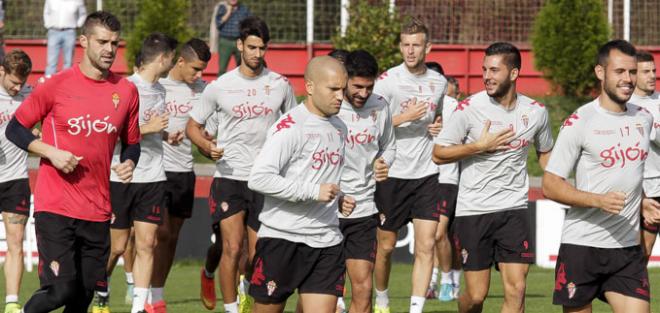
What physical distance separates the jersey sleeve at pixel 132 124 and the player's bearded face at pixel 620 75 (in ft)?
10.9

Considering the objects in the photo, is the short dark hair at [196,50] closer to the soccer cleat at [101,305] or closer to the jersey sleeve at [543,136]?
the soccer cleat at [101,305]

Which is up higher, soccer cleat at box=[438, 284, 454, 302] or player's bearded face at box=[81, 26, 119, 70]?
player's bearded face at box=[81, 26, 119, 70]

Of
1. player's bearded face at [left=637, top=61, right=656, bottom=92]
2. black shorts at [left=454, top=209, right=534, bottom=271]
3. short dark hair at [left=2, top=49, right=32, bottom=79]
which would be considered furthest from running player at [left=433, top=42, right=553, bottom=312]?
short dark hair at [left=2, top=49, right=32, bottom=79]

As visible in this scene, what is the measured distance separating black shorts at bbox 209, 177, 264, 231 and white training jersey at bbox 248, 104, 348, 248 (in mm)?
3245

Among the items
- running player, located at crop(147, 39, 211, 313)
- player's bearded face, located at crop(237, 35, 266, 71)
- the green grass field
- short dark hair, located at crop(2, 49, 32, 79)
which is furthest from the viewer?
the green grass field

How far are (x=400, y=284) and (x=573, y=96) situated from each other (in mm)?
8667

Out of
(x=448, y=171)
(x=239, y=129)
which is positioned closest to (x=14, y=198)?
(x=239, y=129)

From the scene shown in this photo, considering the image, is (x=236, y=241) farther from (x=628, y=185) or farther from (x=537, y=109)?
(x=628, y=185)

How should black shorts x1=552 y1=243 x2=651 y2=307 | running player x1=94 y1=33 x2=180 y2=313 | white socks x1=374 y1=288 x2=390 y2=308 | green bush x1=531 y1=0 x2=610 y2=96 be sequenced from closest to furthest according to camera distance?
black shorts x1=552 y1=243 x2=651 y2=307
running player x1=94 y1=33 x2=180 y2=313
white socks x1=374 y1=288 x2=390 y2=308
green bush x1=531 y1=0 x2=610 y2=96

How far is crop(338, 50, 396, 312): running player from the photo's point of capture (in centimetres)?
1162

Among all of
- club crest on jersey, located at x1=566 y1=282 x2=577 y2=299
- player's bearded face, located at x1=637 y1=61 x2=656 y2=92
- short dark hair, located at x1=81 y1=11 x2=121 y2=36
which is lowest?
club crest on jersey, located at x1=566 y1=282 x2=577 y2=299

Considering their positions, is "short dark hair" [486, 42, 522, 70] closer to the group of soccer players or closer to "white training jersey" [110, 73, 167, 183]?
the group of soccer players

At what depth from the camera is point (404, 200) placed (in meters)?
13.2

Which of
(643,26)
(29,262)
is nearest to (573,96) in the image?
(643,26)
